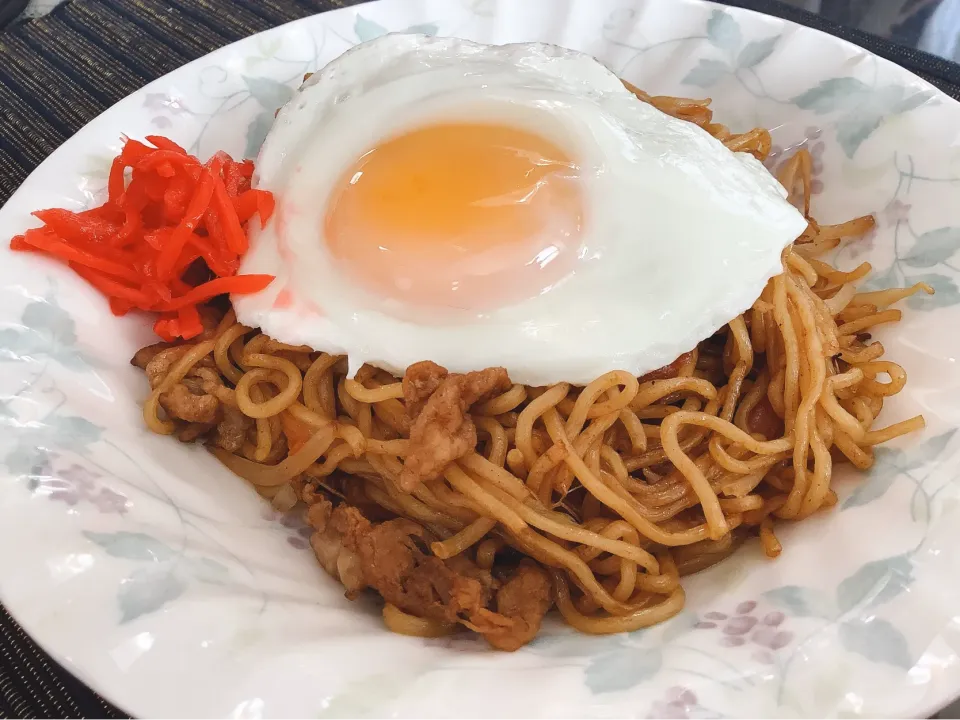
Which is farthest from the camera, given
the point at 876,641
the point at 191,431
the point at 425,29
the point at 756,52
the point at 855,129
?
the point at 425,29

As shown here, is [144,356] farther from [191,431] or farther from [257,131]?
[257,131]

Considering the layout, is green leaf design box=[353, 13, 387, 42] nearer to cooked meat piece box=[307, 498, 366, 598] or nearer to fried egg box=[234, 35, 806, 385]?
fried egg box=[234, 35, 806, 385]

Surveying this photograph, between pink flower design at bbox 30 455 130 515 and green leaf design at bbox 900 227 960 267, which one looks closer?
pink flower design at bbox 30 455 130 515

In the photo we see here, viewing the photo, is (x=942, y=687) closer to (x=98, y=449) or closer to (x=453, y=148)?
(x=453, y=148)

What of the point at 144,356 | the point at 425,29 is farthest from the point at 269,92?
the point at 144,356

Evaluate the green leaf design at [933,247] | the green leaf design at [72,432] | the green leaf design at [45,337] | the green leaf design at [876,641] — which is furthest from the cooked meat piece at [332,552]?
the green leaf design at [933,247]

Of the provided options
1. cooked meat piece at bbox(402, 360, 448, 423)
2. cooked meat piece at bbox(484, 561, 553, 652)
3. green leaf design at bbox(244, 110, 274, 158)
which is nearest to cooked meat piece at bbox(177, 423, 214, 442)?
cooked meat piece at bbox(402, 360, 448, 423)
